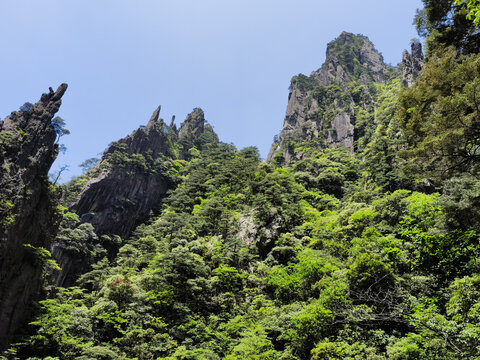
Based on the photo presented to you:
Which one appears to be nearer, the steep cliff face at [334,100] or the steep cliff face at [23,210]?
the steep cliff face at [23,210]

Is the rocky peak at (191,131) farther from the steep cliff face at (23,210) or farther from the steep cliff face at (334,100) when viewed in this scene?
the steep cliff face at (23,210)

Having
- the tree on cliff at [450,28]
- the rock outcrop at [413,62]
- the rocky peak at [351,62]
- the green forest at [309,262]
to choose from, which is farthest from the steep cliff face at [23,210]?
the rocky peak at [351,62]

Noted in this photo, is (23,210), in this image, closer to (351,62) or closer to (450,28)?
(450,28)

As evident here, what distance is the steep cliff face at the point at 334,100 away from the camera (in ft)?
229

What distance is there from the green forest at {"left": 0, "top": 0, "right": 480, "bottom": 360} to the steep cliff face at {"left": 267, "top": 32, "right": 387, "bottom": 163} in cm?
3120

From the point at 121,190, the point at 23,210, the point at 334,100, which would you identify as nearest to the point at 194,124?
the point at 334,100

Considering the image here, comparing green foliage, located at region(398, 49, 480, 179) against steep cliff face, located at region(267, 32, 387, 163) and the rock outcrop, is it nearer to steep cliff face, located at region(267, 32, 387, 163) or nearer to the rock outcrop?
steep cliff face, located at region(267, 32, 387, 163)

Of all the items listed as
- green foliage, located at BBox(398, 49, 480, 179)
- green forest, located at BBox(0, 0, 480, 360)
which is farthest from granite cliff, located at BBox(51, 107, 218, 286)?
green foliage, located at BBox(398, 49, 480, 179)

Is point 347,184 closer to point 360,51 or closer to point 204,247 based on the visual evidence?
point 204,247

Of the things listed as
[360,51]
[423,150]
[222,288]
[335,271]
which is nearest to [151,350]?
[222,288]

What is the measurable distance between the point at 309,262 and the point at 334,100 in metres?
71.9

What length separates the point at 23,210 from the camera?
19.9m

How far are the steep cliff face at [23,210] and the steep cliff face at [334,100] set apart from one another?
1932 inches

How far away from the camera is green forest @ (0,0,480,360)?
8.36 metres
